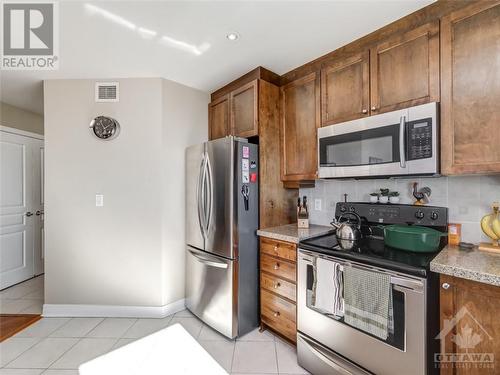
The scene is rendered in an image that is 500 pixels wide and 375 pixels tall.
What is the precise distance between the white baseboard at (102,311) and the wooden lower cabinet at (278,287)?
1163mm

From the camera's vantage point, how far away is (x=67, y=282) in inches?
98.1

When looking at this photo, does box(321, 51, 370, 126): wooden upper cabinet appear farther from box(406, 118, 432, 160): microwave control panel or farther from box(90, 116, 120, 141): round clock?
box(90, 116, 120, 141): round clock

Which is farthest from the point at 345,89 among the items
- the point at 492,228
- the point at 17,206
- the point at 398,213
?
the point at 17,206

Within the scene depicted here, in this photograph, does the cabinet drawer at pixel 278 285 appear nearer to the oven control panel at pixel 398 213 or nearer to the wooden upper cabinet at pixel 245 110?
the oven control panel at pixel 398 213

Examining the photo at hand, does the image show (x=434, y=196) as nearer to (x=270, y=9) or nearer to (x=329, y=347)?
(x=329, y=347)

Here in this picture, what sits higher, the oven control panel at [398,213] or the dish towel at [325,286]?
the oven control panel at [398,213]

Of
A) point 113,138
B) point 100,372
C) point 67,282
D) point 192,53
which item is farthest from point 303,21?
point 67,282

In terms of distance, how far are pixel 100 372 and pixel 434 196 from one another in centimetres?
277

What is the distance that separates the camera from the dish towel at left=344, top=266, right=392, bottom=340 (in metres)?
1.29

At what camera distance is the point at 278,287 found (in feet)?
6.59

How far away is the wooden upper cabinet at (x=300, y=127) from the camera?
2.14 metres

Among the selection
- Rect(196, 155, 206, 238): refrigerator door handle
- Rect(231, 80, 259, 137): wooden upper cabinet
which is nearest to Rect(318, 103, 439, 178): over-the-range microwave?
Rect(231, 80, 259, 137): wooden upper cabinet

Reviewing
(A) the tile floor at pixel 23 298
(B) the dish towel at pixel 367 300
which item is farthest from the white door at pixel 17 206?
(B) the dish towel at pixel 367 300

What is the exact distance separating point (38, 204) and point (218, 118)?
10.6ft
